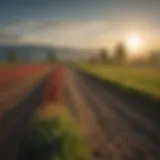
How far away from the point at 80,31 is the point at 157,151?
56.4 inches

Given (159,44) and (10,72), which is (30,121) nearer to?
(10,72)

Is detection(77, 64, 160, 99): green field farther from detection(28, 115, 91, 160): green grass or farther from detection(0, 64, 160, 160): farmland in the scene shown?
detection(28, 115, 91, 160): green grass

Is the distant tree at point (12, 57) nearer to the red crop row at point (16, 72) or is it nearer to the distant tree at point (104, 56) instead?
the red crop row at point (16, 72)

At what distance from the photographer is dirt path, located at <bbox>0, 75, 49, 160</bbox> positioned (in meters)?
3.37

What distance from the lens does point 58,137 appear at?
323 cm

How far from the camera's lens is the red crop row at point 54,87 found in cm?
356

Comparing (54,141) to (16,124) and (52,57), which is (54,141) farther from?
(52,57)

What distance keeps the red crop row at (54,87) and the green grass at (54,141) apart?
0.24 metres

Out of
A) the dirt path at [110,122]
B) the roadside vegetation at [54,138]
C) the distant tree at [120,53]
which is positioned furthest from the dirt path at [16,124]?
the distant tree at [120,53]

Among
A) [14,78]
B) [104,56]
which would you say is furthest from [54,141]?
[104,56]

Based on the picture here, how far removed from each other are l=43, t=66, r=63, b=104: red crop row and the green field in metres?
0.24

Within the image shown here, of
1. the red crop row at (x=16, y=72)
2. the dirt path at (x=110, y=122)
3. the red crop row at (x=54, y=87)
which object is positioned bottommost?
the dirt path at (x=110, y=122)

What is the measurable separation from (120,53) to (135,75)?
0.93 feet

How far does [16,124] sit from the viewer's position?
3500mm
